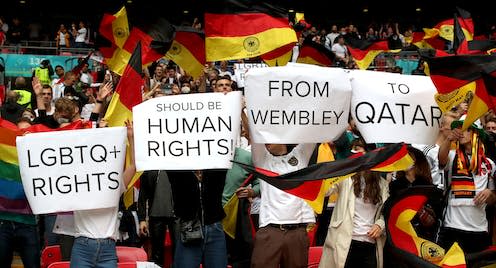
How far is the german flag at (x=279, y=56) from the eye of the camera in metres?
8.12

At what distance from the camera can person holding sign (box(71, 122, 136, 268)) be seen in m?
6.36

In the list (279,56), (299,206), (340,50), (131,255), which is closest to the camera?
(299,206)

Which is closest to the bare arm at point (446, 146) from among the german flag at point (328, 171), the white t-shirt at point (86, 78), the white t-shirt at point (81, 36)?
the german flag at point (328, 171)

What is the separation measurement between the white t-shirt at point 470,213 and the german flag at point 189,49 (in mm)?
2969

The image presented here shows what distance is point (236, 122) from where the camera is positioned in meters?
6.90

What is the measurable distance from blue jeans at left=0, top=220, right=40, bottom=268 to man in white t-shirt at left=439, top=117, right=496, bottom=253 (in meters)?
3.72

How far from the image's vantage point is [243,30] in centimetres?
799

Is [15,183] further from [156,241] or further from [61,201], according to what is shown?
[156,241]

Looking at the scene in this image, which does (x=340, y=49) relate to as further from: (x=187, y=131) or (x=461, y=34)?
(x=187, y=131)

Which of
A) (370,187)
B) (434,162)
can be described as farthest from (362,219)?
(434,162)

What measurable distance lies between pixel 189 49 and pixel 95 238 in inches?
129

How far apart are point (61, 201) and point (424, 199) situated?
114 inches

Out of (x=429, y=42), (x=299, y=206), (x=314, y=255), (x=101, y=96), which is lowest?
(x=314, y=255)

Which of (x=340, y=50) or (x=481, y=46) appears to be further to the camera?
(x=340, y=50)
